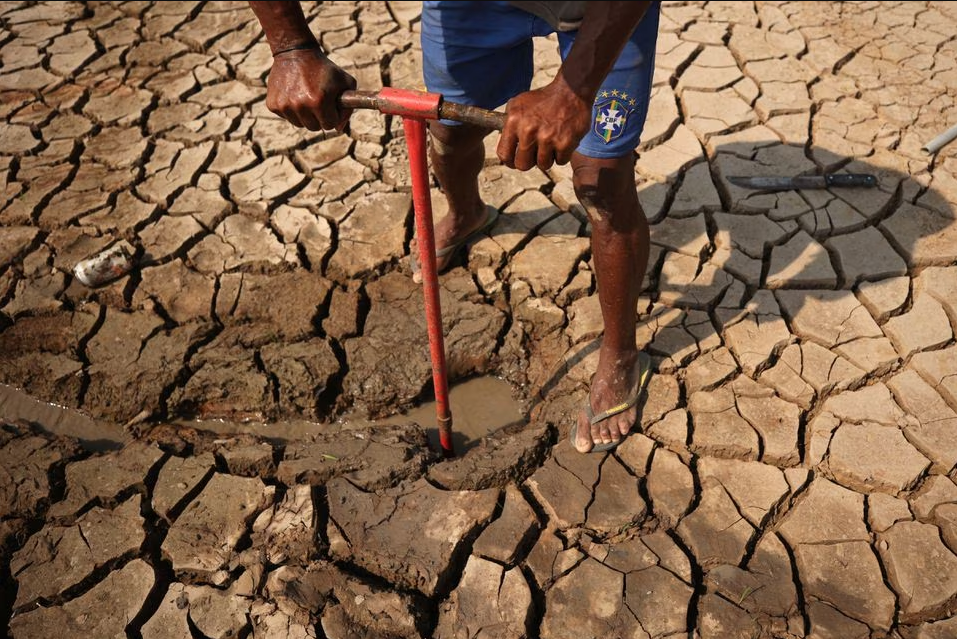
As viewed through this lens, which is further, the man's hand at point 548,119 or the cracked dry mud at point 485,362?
the cracked dry mud at point 485,362

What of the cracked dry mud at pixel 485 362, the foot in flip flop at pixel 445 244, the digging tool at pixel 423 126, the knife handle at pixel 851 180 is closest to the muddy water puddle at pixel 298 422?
the cracked dry mud at pixel 485 362

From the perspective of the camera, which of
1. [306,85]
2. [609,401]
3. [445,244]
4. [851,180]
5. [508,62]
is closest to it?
[306,85]

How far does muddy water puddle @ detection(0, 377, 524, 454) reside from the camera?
7.89ft

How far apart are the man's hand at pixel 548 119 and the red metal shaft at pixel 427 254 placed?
216 millimetres

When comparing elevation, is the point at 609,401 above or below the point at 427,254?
below

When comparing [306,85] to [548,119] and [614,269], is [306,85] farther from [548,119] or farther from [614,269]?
[614,269]

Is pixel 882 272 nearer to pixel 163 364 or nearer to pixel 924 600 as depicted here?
pixel 924 600

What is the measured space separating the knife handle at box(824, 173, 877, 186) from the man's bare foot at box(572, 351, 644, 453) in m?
1.34

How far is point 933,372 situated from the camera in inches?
92.3

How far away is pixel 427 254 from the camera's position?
1.85 m

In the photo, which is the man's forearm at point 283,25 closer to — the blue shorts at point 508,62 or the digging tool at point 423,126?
the digging tool at point 423,126

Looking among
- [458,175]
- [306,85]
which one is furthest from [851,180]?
[306,85]

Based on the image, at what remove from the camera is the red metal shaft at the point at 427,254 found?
1662mm

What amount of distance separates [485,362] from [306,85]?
120 cm
